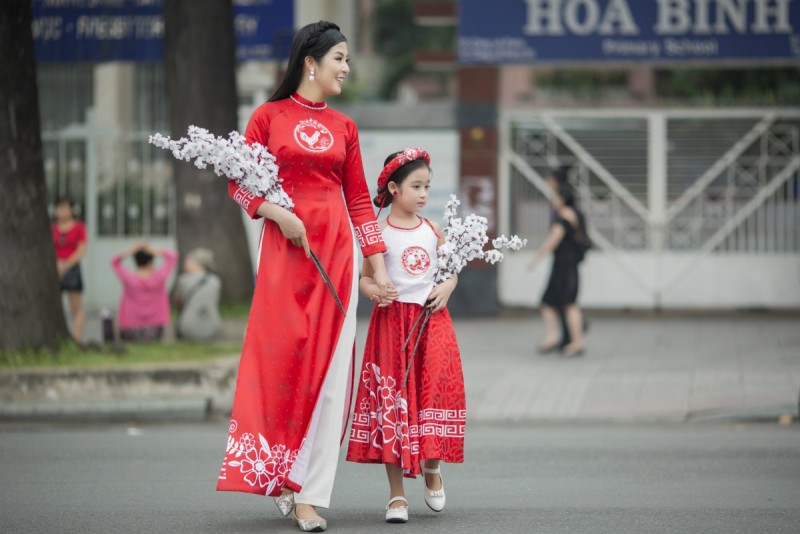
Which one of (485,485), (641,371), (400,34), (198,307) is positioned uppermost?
(400,34)

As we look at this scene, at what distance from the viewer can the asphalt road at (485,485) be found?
19.8 feet

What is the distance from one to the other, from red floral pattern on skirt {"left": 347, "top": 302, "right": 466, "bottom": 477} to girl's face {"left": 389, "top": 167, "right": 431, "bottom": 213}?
0.45 meters

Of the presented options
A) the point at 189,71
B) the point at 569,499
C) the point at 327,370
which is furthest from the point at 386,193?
the point at 189,71

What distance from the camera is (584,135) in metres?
16.4

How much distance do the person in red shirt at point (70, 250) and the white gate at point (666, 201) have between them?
5.27 m

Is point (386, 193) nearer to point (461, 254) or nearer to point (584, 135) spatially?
point (461, 254)

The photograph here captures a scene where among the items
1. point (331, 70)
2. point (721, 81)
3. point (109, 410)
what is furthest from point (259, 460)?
point (721, 81)

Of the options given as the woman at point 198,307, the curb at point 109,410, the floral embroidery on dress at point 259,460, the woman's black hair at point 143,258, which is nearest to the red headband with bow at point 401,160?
the floral embroidery on dress at point 259,460

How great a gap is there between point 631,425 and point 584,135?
23.8 ft

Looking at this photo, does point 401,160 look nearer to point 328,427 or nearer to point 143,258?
point 328,427

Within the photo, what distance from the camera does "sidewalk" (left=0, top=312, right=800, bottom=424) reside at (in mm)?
9836

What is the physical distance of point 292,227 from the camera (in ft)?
18.5

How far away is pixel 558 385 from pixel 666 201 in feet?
19.4

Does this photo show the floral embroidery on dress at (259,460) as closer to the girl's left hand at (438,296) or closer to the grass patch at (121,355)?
the girl's left hand at (438,296)
